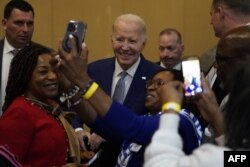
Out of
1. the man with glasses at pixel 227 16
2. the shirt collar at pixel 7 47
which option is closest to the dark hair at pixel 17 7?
the shirt collar at pixel 7 47

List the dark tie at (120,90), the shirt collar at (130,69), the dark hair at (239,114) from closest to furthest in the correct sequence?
the dark hair at (239,114), the dark tie at (120,90), the shirt collar at (130,69)

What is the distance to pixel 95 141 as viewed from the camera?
3.34 meters

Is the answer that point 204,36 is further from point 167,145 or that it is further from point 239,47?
point 167,145

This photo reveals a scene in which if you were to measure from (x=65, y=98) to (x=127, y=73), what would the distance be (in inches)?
55.2

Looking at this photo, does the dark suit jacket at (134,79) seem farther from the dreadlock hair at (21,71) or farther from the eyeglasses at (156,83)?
the dreadlock hair at (21,71)

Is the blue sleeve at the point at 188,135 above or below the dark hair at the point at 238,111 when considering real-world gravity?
below

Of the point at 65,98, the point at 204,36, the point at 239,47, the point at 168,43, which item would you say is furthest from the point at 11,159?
the point at 204,36

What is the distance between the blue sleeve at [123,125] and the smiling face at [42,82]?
2.58ft

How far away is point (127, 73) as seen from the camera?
363 cm

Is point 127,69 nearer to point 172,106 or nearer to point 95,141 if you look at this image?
point 95,141

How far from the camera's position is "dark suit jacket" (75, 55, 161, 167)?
3279mm

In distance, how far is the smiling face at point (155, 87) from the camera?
288 cm

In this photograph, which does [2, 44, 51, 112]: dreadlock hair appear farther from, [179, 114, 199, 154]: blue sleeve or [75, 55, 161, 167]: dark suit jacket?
[179, 114, 199, 154]: blue sleeve

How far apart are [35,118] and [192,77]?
0.94 m
